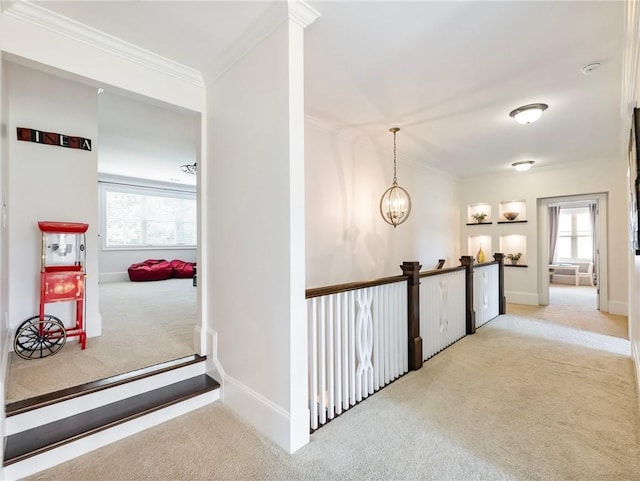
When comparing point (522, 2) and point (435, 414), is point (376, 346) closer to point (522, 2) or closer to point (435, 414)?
point (435, 414)

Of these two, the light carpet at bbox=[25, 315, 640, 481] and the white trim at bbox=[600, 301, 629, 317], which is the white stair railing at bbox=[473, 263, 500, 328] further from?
the white trim at bbox=[600, 301, 629, 317]

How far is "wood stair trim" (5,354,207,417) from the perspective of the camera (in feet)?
5.88

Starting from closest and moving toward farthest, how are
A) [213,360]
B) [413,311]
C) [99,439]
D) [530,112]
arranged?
[99,439] < [213,360] < [413,311] < [530,112]

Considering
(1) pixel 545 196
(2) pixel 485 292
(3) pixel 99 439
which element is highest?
(1) pixel 545 196

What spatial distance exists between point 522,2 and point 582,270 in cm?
977

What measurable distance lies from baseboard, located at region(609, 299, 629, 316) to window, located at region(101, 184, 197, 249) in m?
8.96

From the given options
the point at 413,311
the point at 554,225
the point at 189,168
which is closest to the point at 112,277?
the point at 189,168

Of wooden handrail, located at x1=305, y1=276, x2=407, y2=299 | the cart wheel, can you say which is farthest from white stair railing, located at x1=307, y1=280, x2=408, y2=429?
the cart wheel

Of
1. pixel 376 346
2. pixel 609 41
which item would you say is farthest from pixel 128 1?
pixel 609 41

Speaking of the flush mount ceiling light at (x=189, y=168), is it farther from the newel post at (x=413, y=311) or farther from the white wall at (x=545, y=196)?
the white wall at (x=545, y=196)

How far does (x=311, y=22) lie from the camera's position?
76.9 inches

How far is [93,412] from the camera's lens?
1967mm

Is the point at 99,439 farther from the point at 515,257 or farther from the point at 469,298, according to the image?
the point at 515,257

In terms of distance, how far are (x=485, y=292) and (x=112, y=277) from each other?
26.1 ft
